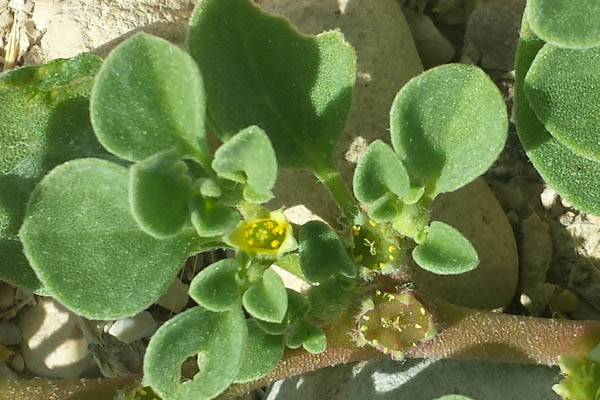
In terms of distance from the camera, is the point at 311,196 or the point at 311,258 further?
the point at 311,196

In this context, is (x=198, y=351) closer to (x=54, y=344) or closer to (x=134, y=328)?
(x=134, y=328)

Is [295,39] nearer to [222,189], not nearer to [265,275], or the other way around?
[222,189]

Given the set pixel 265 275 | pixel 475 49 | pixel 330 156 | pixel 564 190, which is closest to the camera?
pixel 265 275

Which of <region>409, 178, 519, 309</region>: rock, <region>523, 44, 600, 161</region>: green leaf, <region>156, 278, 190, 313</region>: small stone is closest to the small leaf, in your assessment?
<region>523, 44, 600, 161</region>: green leaf

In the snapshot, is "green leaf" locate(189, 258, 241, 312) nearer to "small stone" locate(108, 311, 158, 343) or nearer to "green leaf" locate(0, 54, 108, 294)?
"green leaf" locate(0, 54, 108, 294)

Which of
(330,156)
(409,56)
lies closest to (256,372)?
(330,156)

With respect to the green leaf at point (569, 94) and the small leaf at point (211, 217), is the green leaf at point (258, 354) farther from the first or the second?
the green leaf at point (569, 94)
